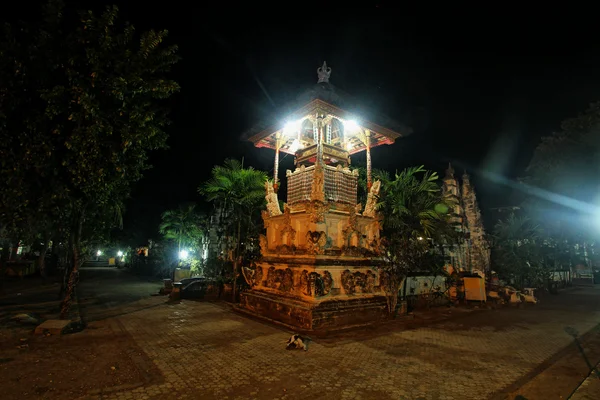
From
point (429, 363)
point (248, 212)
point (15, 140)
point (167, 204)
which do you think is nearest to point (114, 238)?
point (167, 204)

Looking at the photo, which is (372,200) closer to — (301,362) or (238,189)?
(238,189)

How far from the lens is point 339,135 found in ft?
39.1

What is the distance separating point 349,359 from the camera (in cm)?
587

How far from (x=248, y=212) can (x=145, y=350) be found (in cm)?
851

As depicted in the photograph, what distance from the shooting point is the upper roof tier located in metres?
9.52

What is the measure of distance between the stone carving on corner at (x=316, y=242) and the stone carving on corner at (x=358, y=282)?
3.58 ft

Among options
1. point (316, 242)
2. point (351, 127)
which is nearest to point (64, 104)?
point (316, 242)

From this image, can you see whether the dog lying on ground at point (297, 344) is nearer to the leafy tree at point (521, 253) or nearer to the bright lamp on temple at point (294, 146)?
the bright lamp on temple at point (294, 146)

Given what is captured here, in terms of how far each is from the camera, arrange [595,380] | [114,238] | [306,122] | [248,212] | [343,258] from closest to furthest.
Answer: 1. [595,380]
2. [343,258]
3. [306,122]
4. [248,212]
5. [114,238]

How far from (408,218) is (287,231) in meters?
4.85

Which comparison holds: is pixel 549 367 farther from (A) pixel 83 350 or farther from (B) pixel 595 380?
(A) pixel 83 350

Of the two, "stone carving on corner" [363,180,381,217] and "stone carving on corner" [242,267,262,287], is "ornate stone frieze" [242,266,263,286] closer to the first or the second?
"stone carving on corner" [242,267,262,287]

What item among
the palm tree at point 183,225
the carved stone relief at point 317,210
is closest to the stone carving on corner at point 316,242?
the carved stone relief at point 317,210

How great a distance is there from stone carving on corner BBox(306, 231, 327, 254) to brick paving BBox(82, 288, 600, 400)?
239 centimetres
